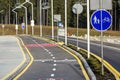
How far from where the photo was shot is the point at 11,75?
21.1m

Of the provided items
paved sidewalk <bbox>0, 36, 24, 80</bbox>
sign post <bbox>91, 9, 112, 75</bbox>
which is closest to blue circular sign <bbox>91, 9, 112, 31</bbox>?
sign post <bbox>91, 9, 112, 75</bbox>

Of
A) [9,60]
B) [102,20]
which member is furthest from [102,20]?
[9,60]

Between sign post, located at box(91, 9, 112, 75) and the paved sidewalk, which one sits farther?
the paved sidewalk

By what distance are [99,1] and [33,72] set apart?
5.61 metres

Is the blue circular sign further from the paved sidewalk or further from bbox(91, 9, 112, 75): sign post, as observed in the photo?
the paved sidewalk

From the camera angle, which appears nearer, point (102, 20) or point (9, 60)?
point (102, 20)

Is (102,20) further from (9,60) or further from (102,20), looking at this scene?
(9,60)

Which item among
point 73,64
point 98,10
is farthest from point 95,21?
point 73,64

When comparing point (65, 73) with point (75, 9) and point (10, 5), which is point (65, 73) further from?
point (10, 5)

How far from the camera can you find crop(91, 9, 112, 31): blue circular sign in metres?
18.9

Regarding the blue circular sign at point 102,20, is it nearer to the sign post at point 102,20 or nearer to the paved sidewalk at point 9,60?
the sign post at point 102,20

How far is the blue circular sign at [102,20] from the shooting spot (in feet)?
62.1

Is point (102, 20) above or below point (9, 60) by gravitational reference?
above

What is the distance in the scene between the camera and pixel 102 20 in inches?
749
